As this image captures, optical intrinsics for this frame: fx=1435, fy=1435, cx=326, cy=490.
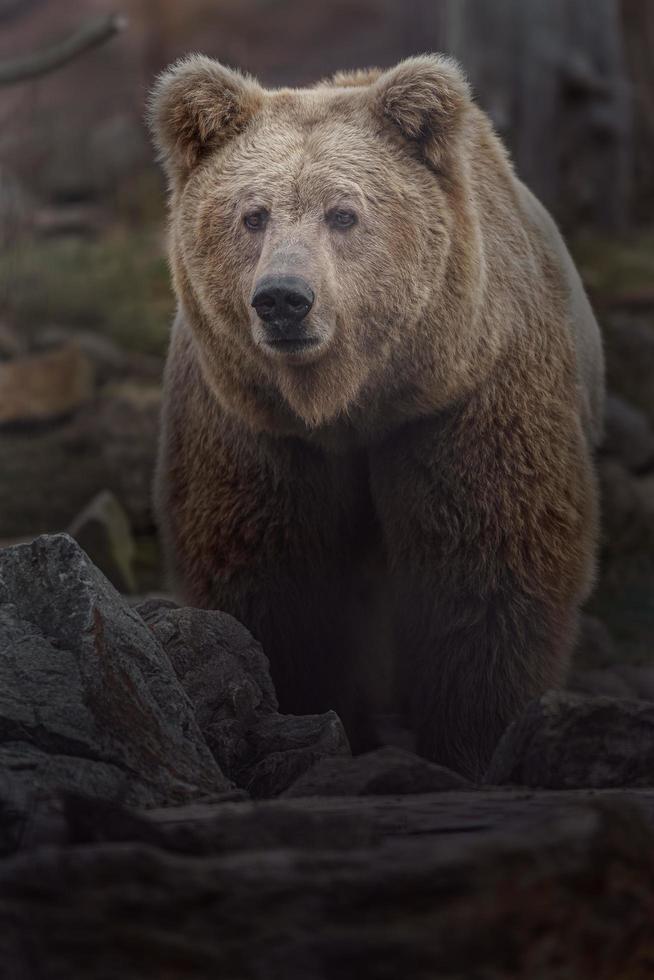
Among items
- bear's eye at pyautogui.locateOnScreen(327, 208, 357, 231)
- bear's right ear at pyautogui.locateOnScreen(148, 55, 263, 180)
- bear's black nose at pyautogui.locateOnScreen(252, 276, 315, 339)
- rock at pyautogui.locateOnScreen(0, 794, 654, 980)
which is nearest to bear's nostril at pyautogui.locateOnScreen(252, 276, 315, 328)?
bear's black nose at pyautogui.locateOnScreen(252, 276, 315, 339)

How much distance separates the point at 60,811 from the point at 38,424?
6875mm

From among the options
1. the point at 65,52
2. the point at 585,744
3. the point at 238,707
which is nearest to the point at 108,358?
the point at 65,52

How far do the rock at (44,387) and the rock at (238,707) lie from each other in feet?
17.5

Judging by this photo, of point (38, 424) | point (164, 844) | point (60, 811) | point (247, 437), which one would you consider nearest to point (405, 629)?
point (247, 437)

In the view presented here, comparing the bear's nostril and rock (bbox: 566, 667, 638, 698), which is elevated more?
the bear's nostril

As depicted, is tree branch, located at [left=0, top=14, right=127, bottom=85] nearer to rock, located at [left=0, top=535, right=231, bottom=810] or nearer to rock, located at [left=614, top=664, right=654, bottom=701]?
rock, located at [left=614, top=664, right=654, bottom=701]

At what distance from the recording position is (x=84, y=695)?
373 cm

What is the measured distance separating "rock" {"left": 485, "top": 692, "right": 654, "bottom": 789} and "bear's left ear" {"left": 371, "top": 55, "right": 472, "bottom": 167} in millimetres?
2084

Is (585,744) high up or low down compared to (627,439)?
up

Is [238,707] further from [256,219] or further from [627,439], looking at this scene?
[627,439]

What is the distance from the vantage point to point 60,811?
315 cm

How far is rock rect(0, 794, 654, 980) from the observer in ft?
7.43

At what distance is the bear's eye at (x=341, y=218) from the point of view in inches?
183

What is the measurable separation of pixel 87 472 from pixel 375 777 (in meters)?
5.95
